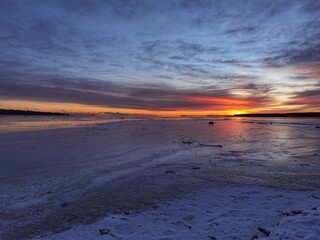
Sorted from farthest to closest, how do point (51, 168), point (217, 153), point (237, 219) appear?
point (217, 153) < point (51, 168) < point (237, 219)

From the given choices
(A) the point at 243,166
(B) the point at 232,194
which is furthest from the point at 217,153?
(B) the point at 232,194

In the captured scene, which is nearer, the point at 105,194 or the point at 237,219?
the point at 237,219

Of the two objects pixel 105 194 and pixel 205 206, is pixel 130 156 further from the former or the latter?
pixel 205 206

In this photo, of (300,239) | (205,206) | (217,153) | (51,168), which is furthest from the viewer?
(217,153)

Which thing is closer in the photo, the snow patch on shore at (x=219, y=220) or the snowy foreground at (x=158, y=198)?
the snow patch on shore at (x=219, y=220)

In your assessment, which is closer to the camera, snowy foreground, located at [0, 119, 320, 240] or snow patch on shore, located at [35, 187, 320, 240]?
snow patch on shore, located at [35, 187, 320, 240]

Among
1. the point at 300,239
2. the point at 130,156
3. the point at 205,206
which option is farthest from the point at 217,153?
the point at 300,239

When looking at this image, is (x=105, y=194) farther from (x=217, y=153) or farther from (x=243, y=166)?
(x=217, y=153)

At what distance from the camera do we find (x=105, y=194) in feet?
24.1

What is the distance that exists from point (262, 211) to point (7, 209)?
224 inches

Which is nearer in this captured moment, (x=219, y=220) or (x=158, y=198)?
(x=219, y=220)

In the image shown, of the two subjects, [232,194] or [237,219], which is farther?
[232,194]

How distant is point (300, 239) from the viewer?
458cm

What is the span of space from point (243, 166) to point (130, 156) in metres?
5.26
